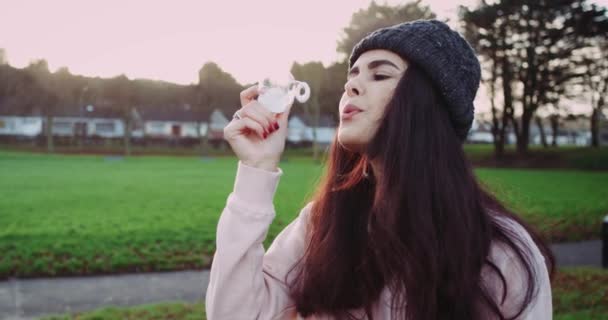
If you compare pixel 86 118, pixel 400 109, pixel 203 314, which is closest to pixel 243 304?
pixel 400 109

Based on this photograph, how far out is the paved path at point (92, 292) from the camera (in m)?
5.32

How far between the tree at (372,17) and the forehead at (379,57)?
29324mm

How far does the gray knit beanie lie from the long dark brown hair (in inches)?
1.7

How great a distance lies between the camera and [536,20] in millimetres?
34844

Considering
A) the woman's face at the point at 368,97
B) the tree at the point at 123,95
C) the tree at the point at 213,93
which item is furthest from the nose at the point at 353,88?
the tree at the point at 213,93

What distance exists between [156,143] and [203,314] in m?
47.0

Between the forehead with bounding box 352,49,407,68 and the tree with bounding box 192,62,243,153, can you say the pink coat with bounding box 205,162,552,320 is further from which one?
the tree with bounding box 192,62,243,153

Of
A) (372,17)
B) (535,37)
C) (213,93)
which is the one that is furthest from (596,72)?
→ (213,93)

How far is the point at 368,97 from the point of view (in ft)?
5.89

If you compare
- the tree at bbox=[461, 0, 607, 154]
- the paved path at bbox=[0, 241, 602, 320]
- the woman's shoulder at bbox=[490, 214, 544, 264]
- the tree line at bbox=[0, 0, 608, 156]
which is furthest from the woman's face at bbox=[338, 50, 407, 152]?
the tree at bbox=[461, 0, 607, 154]

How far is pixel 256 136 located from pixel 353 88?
393 millimetres

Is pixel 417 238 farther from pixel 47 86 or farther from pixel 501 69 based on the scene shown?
pixel 47 86

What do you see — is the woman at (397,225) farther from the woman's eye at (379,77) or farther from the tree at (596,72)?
the tree at (596,72)

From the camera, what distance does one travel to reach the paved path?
17.5ft
